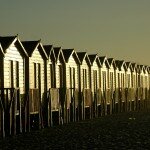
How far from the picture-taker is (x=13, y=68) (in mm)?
29188

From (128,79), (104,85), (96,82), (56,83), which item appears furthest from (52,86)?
(128,79)

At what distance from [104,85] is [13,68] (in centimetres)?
1916

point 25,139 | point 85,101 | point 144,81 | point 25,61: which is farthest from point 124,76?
point 25,139

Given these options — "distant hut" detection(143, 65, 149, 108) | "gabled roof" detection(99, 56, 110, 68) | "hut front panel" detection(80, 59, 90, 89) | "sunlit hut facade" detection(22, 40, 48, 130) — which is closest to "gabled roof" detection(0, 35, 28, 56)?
"sunlit hut facade" detection(22, 40, 48, 130)

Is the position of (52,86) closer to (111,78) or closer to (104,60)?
(104,60)

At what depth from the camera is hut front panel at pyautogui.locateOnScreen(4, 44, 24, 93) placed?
28.2 metres

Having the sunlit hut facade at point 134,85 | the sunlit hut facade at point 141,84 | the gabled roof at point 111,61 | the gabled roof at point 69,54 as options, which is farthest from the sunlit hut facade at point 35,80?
the sunlit hut facade at point 141,84

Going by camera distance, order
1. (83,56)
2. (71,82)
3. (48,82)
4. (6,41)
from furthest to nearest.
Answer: (83,56) < (71,82) < (48,82) < (6,41)

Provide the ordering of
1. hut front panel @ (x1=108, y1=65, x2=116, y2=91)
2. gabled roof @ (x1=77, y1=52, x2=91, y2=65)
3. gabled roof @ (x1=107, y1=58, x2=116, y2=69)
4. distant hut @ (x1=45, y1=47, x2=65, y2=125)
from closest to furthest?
distant hut @ (x1=45, y1=47, x2=65, y2=125)
gabled roof @ (x1=77, y1=52, x2=91, y2=65)
hut front panel @ (x1=108, y1=65, x2=116, y2=91)
gabled roof @ (x1=107, y1=58, x2=116, y2=69)

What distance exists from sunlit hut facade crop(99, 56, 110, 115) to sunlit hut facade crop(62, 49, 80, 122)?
4.38m

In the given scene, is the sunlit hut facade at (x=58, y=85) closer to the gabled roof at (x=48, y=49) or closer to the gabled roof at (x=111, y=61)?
the gabled roof at (x=48, y=49)

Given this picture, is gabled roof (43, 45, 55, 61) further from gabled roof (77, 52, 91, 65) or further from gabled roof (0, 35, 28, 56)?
gabled roof (77, 52, 91, 65)

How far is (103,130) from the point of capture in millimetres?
28000

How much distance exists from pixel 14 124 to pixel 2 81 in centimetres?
291
